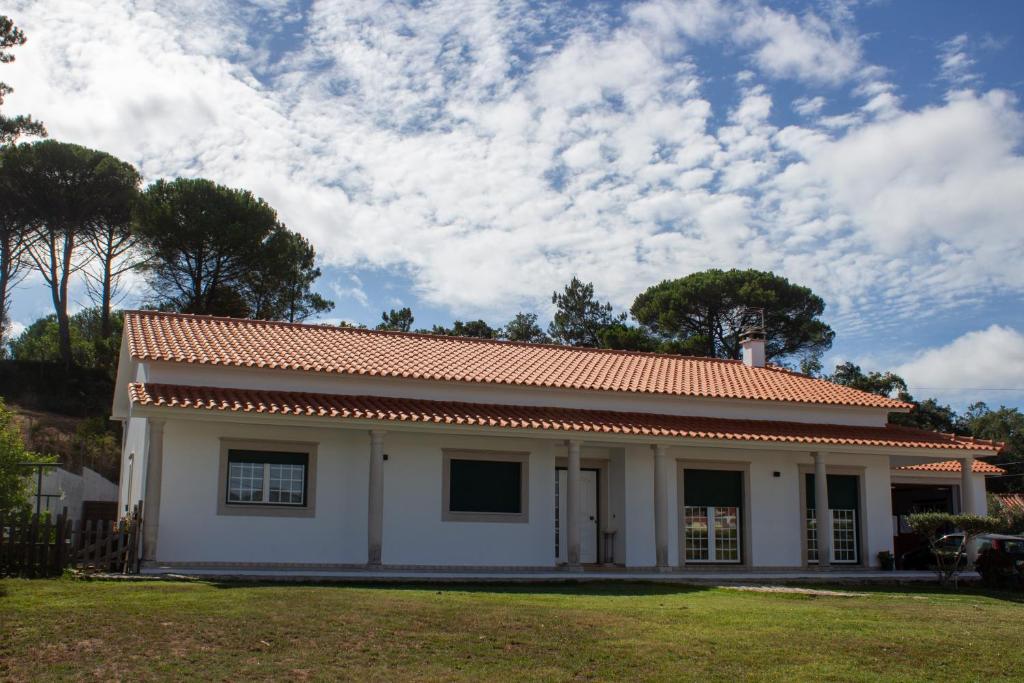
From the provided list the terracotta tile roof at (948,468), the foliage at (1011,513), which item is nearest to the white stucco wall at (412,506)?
the terracotta tile roof at (948,468)

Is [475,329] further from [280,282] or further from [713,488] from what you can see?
[713,488]

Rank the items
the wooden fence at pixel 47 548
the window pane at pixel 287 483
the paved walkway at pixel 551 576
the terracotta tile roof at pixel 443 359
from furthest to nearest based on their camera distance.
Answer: the terracotta tile roof at pixel 443 359
the window pane at pixel 287 483
the paved walkway at pixel 551 576
the wooden fence at pixel 47 548

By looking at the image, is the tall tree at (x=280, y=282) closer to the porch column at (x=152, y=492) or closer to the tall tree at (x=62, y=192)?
the tall tree at (x=62, y=192)

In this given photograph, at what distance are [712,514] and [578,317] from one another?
32637 millimetres

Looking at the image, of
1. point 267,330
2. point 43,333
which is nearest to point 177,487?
point 267,330

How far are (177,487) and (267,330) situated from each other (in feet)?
19.8

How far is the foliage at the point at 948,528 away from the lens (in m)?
19.5

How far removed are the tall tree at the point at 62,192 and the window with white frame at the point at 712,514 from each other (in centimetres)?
3433

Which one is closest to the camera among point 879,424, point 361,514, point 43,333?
point 361,514

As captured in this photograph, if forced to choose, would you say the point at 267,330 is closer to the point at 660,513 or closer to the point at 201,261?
the point at 660,513

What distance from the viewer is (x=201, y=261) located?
143 feet

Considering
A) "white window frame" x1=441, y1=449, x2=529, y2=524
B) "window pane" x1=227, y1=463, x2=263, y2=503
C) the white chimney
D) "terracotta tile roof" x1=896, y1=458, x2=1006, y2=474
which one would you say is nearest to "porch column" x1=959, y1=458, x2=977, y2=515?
"terracotta tile roof" x1=896, y1=458, x2=1006, y2=474

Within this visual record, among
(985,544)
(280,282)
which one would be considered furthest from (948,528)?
A: (280,282)

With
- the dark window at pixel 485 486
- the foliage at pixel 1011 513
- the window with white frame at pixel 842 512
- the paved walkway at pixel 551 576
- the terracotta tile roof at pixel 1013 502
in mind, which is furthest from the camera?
the terracotta tile roof at pixel 1013 502
